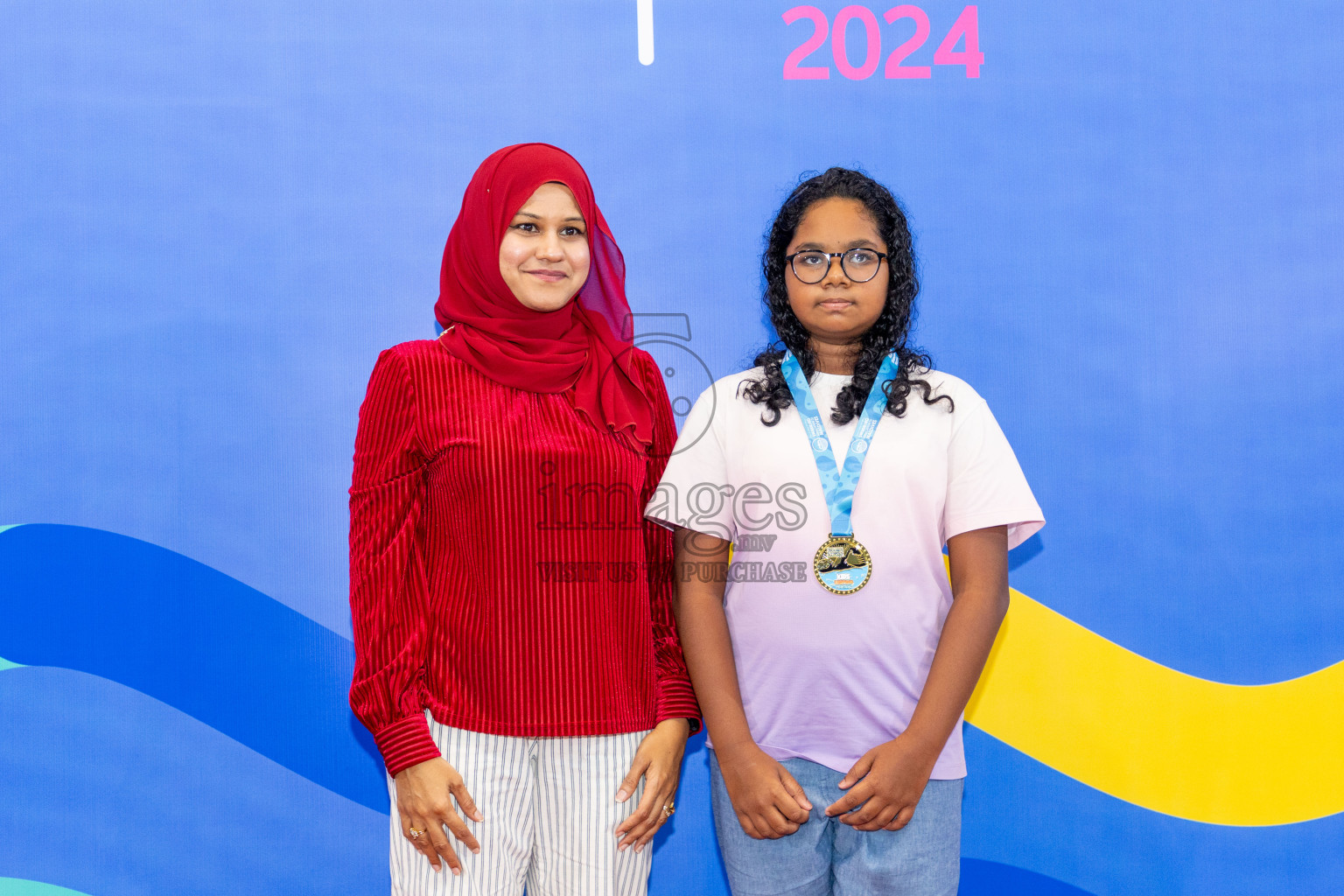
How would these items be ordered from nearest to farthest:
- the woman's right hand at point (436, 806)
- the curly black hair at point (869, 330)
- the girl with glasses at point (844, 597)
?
the woman's right hand at point (436, 806), the girl with glasses at point (844, 597), the curly black hair at point (869, 330)

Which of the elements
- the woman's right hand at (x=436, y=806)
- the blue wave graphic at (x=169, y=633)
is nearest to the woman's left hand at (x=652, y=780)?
the woman's right hand at (x=436, y=806)

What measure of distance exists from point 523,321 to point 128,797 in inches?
60.1

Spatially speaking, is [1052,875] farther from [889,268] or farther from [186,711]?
[186,711]

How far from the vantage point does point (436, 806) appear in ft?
4.65

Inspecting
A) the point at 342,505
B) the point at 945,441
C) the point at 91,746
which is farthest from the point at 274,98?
the point at 945,441

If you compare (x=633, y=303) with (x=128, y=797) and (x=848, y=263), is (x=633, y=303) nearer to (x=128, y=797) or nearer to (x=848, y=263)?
(x=848, y=263)

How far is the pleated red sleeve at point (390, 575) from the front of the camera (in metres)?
1.43

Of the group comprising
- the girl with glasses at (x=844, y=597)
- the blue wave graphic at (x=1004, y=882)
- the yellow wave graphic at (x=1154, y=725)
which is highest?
the girl with glasses at (x=844, y=597)

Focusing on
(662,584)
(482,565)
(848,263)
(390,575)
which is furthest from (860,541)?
(390,575)

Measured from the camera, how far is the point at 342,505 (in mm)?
2199

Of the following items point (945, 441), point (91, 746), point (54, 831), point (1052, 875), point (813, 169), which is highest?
point (813, 169)

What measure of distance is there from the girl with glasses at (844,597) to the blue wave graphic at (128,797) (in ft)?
3.92

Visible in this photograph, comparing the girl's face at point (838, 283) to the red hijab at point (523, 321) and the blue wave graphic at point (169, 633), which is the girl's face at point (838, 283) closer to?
the red hijab at point (523, 321)

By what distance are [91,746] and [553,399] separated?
58.5 inches
